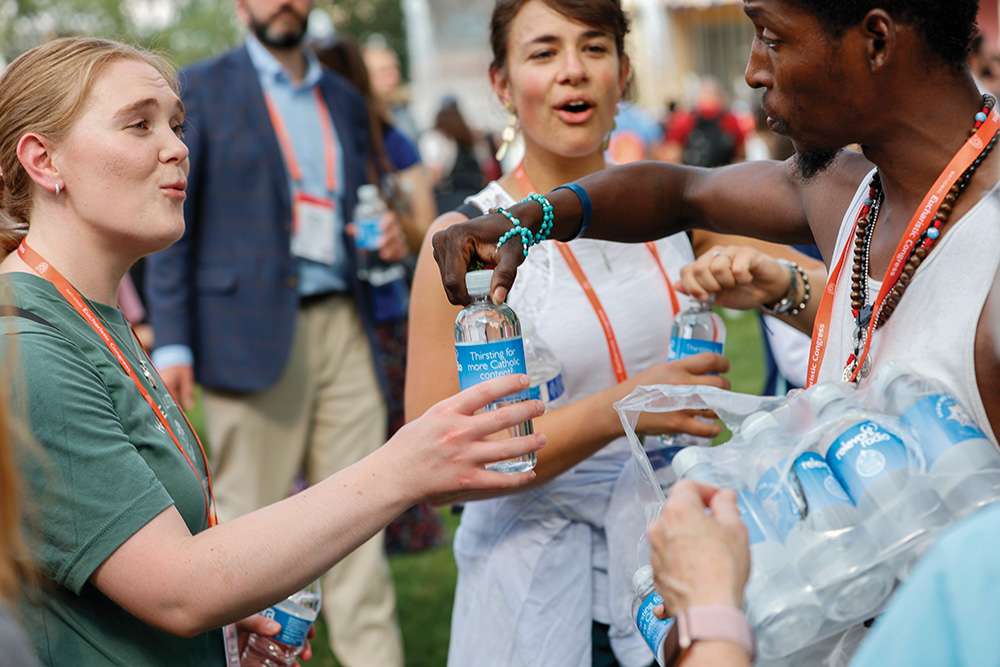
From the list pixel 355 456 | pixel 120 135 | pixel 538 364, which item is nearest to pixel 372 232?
pixel 355 456

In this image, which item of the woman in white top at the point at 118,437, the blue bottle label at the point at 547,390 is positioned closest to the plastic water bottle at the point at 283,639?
the woman in white top at the point at 118,437

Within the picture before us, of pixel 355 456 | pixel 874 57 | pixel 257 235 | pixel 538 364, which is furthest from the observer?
pixel 355 456

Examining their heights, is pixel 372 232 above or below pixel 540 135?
below

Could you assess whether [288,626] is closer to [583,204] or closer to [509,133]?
[583,204]

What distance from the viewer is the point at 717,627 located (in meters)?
1.27

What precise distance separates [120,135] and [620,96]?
147 cm

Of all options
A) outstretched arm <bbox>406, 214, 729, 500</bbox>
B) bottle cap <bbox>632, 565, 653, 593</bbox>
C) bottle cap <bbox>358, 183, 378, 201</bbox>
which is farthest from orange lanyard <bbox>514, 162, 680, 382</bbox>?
bottle cap <bbox>358, 183, 378, 201</bbox>

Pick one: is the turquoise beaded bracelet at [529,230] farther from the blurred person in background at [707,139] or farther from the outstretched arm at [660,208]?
Answer: the blurred person in background at [707,139]

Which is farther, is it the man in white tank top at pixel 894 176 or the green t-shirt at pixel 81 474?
the green t-shirt at pixel 81 474

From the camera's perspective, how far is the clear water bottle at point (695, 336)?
8.12ft

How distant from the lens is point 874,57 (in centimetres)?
162

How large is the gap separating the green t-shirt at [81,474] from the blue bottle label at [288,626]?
419 millimetres

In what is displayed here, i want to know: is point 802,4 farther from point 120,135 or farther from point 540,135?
point 120,135

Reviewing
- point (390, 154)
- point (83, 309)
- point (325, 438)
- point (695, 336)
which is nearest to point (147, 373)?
point (83, 309)
